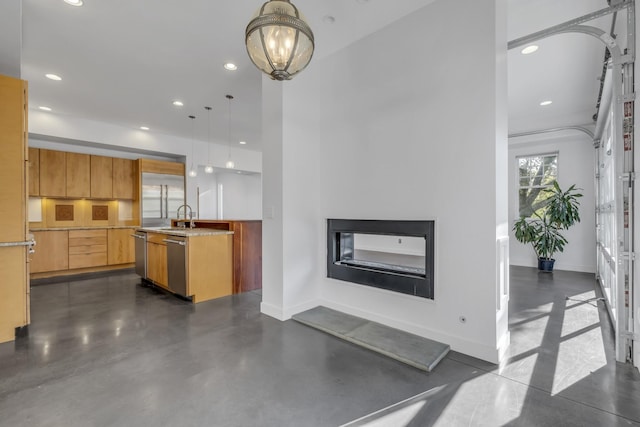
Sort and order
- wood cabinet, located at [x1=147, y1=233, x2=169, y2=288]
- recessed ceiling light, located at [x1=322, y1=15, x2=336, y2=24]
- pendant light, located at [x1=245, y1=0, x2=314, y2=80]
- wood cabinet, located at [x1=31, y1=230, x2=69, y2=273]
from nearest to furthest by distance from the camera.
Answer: pendant light, located at [x1=245, y1=0, x2=314, y2=80], recessed ceiling light, located at [x1=322, y1=15, x2=336, y2=24], wood cabinet, located at [x1=147, y1=233, x2=169, y2=288], wood cabinet, located at [x1=31, y1=230, x2=69, y2=273]

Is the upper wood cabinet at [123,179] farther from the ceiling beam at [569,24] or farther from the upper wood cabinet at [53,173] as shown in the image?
the ceiling beam at [569,24]

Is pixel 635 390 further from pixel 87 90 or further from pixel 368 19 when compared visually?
pixel 87 90

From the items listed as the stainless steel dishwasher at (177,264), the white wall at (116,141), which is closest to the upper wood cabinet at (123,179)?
the white wall at (116,141)

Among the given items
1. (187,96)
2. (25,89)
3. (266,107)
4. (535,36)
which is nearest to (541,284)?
(535,36)

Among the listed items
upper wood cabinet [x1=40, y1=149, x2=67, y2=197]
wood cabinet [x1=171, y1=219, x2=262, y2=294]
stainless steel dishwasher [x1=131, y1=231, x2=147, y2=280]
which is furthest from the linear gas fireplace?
upper wood cabinet [x1=40, y1=149, x2=67, y2=197]

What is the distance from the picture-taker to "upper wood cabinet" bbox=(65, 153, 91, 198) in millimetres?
5926

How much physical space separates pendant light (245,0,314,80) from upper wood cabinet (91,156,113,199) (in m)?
6.29

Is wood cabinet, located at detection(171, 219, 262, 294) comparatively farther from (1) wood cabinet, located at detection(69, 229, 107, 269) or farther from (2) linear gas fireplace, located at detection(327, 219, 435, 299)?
(1) wood cabinet, located at detection(69, 229, 107, 269)

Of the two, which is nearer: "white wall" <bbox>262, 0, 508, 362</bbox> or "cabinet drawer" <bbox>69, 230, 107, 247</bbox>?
"white wall" <bbox>262, 0, 508, 362</bbox>

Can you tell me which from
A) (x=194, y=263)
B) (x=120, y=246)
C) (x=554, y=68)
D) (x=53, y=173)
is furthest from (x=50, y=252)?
(x=554, y=68)

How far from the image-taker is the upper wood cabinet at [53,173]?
564cm

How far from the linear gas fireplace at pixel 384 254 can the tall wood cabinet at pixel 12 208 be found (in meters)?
3.19

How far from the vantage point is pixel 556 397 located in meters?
1.92

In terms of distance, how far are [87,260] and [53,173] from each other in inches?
72.5
